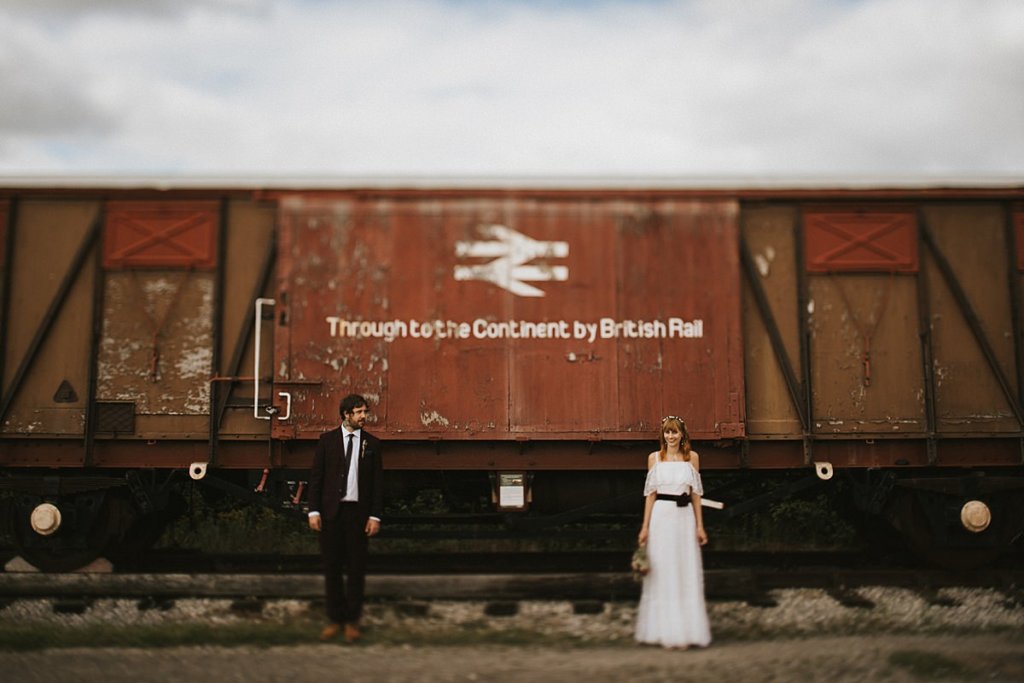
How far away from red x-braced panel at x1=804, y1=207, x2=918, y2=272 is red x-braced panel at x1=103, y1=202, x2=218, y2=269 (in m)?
5.58

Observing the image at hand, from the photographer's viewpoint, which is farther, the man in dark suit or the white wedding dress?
the man in dark suit

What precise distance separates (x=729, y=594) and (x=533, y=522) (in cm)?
183

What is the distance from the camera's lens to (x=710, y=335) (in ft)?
23.8

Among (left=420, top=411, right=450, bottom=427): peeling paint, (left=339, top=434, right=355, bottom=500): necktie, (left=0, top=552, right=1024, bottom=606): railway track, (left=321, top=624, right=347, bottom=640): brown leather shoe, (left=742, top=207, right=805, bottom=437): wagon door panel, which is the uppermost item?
(left=742, top=207, right=805, bottom=437): wagon door panel

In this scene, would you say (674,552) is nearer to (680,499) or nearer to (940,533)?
(680,499)

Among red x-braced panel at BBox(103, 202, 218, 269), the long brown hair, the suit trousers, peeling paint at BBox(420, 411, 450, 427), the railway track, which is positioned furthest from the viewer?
red x-braced panel at BBox(103, 202, 218, 269)

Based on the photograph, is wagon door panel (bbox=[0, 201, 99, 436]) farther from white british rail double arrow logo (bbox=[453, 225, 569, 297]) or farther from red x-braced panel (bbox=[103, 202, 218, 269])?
white british rail double arrow logo (bbox=[453, 225, 569, 297])

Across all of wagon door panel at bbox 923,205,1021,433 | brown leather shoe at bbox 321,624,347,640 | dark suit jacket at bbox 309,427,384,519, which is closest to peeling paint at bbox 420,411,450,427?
dark suit jacket at bbox 309,427,384,519

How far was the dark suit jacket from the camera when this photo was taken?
6.05 metres

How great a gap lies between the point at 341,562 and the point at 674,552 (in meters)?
2.50

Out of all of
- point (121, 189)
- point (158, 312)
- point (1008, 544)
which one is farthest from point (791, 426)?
point (121, 189)

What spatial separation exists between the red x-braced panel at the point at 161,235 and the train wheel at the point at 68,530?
2.20 meters

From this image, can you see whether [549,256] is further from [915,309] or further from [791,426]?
[915,309]

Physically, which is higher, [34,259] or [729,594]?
[34,259]
